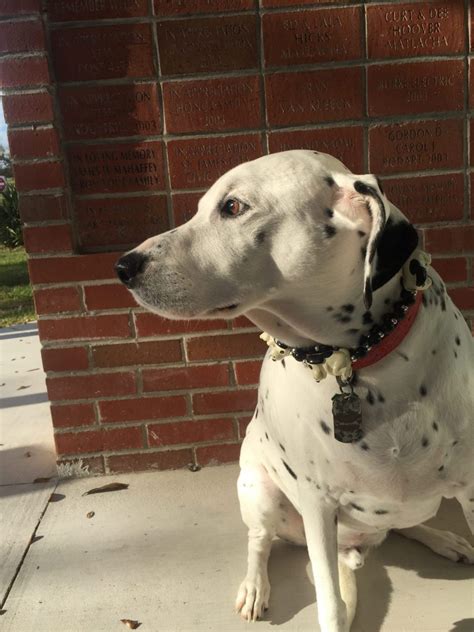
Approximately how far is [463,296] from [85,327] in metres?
1.82

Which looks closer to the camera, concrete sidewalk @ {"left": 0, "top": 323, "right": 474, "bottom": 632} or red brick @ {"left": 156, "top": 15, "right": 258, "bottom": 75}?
concrete sidewalk @ {"left": 0, "top": 323, "right": 474, "bottom": 632}

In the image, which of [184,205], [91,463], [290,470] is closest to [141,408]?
[91,463]

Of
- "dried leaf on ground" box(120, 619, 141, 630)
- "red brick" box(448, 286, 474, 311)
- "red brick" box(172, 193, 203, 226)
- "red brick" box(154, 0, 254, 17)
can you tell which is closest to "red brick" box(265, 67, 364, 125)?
"red brick" box(154, 0, 254, 17)

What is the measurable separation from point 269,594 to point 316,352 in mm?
1035

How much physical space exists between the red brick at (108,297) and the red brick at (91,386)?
34cm

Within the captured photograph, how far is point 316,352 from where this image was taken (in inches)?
70.6

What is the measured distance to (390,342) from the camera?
175 centimetres

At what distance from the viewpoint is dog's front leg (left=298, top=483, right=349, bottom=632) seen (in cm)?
194

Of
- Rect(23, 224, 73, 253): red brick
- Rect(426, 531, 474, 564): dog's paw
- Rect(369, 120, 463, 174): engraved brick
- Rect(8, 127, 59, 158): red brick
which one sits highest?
Rect(8, 127, 59, 158): red brick

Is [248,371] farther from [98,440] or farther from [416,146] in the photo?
[416,146]

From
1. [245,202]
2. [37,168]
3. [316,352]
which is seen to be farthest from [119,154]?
[316,352]

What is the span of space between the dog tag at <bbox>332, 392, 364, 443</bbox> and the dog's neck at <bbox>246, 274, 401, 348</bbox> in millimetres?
151

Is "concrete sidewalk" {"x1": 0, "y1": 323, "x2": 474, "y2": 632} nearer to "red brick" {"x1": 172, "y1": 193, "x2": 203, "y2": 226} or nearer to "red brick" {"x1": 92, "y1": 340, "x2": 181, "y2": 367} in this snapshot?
"red brick" {"x1": 92, "y1": 340, "x2": 181, "y2": 367}

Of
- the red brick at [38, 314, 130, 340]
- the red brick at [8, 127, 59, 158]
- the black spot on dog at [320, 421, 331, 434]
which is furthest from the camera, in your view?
the red brick at [38, 314, 130, 340]
